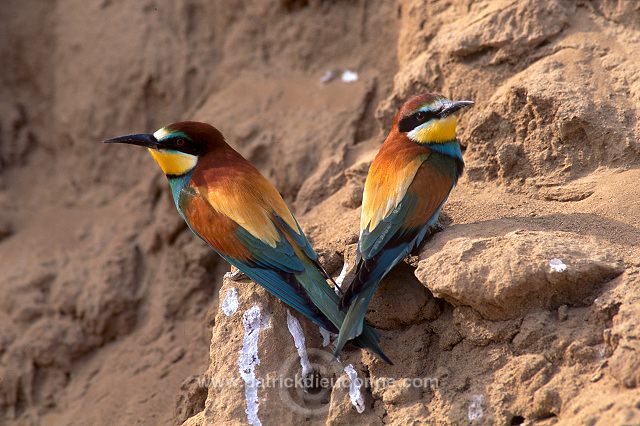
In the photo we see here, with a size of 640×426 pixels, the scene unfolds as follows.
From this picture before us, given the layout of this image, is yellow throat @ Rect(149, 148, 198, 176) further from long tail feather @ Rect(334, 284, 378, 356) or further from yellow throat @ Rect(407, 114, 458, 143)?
long tail feather @ Rect(334, 284, 378, 356)

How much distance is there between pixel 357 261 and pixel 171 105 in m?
2.04

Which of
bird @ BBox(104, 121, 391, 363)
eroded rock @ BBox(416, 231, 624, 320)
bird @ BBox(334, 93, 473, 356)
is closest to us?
eroded rock @ BBox(416, 231, 624, 320)

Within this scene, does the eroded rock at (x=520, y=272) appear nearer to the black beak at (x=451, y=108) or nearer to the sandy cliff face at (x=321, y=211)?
the sandy cliff face at (x=321, y=211)

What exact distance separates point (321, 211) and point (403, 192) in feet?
2.39

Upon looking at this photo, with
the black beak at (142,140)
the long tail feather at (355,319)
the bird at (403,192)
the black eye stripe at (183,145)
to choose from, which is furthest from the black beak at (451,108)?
the black beak at (142,140)

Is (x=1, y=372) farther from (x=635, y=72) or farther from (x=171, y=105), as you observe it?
(x=635, y=72)

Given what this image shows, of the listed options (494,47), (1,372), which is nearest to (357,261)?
(494,47)

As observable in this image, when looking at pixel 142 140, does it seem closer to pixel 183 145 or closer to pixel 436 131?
pixel 183 145

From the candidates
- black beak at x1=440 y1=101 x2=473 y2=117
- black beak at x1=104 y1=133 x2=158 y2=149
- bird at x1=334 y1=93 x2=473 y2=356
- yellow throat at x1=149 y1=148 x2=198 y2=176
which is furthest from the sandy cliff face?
black beak at x1=104 y1=133 x2=158 y2=149

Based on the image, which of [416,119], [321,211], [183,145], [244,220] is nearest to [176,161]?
[183,145]

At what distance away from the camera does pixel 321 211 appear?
349 centimetres

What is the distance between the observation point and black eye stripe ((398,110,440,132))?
120 inches

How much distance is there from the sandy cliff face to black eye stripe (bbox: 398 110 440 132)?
0.30 meters

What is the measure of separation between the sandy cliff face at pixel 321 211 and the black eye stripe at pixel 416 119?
30cm
